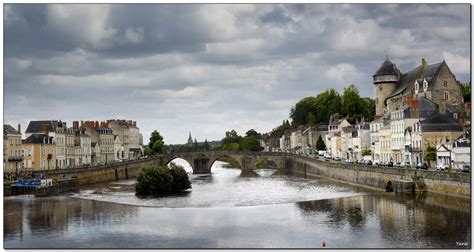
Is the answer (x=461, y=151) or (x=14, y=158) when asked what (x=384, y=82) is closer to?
(x=461, y=151)

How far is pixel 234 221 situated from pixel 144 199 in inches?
515

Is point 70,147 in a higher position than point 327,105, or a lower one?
lower

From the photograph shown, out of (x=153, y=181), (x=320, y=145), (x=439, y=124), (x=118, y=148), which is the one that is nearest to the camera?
(x=153, y=181)

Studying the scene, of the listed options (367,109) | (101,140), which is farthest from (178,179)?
(367,109)

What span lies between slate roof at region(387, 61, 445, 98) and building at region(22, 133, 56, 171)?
30.9 metres

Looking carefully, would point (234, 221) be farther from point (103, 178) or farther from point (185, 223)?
point (103, 178)

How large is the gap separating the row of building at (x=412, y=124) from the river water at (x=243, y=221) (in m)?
5.65

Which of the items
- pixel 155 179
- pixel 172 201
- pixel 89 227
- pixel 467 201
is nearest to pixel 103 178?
pixel 155 179

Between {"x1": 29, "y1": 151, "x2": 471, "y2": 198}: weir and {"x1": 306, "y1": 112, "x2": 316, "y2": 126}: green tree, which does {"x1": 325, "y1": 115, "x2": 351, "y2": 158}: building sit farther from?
{"x1": 306, "y1": 112, "x2": 316, "y2": 126}: green tree

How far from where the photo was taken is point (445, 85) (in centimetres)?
6216

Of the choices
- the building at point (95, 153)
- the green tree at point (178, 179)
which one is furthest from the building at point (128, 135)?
the green tree at point (178, 179)

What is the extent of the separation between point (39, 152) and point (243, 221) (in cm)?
3045

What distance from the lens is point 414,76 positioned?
70.2m

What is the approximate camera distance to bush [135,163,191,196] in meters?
48.8
